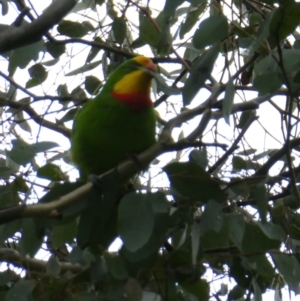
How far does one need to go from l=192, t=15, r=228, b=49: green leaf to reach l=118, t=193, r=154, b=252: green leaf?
41 centimetres

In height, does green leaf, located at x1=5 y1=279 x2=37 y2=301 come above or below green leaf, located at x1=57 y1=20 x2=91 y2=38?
below

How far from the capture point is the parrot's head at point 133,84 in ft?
7.42

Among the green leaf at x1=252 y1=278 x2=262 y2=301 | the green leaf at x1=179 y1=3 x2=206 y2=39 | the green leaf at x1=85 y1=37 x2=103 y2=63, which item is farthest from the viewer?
the green leaf at x1=85 y1=37 x2=103 y2=63

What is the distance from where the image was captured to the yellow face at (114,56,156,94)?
2296 mm

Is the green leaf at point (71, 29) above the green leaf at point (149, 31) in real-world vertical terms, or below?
above

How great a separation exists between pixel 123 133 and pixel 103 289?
71cm

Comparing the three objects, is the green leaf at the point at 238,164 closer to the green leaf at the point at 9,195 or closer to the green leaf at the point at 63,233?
the green leaf at the point at 63,233

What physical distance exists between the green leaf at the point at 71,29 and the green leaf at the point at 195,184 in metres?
1.03

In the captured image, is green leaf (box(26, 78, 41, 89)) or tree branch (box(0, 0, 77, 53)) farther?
green leaf (box(26, 78, 41, 89))

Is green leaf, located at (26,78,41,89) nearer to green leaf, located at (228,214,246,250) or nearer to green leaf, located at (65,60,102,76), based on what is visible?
green leaf, located at (65,60,102,76)

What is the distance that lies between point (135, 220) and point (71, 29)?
1131 millimetres

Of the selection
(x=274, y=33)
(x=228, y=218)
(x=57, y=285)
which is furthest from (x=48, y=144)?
(x=274, y=33)

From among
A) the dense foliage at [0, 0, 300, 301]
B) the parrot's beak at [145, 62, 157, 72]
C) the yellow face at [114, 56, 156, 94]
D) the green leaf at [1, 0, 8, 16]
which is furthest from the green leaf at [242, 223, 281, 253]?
the green leaf at [1, 0, 8, 16]

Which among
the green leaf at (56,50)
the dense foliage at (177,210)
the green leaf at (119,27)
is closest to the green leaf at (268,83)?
the dense foliage at (177,210)
